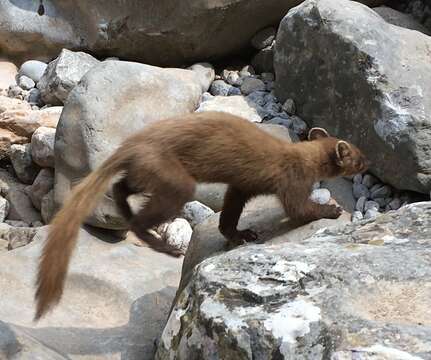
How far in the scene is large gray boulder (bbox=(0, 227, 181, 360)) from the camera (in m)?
4.78

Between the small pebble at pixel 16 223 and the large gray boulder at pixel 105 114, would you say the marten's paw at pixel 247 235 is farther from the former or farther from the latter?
the small pebble at pixel 16 223

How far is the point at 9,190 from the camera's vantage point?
7598 mm

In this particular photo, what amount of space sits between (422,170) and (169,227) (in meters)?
1.98

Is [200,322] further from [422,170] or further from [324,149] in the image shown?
[422,170]

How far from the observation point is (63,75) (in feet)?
26.2

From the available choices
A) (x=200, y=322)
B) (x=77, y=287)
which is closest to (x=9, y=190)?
(x=77, y=287)

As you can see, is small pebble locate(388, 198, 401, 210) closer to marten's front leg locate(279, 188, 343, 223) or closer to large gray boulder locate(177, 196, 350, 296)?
large gray boulder locate(177, 196, 350, 296)

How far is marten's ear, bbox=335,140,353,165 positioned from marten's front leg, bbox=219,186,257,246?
712 mm

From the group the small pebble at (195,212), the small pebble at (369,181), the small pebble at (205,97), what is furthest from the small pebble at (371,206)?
the small pebble at (205,97)

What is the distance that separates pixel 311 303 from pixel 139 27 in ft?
18.5

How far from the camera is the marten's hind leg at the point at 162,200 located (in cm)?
478

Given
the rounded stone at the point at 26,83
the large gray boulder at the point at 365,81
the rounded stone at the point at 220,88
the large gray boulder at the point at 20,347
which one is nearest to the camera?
the large gray boulder at the point at 20,347

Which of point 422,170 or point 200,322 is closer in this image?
point 200,322

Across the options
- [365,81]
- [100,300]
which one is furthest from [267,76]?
[100,300]
